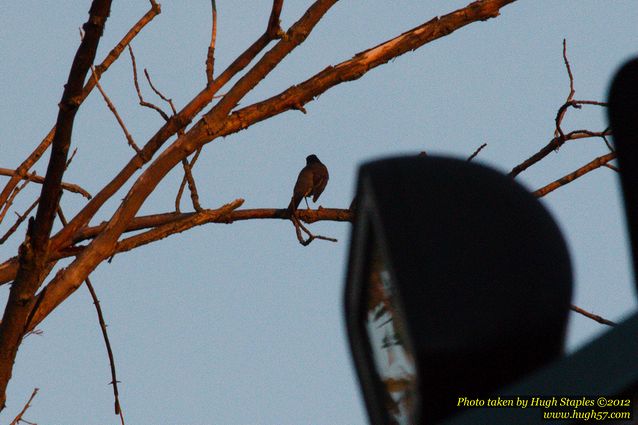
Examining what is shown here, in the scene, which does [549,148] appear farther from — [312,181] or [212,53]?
[312,181]

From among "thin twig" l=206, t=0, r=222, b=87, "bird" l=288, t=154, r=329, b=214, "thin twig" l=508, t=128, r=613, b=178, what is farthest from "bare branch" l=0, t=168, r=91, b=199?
"bird" l=288, t=154, r=329, b=214

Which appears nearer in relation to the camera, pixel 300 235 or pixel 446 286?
pixel 446 286

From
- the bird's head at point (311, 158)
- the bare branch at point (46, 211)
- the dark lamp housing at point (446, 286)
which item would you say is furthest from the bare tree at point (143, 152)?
the bird's head at point (311, 158)

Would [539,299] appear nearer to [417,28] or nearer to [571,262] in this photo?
[571,262]

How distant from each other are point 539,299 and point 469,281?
8 centimetres

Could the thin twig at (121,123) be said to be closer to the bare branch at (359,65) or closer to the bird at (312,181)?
the bare branch at (359,65)

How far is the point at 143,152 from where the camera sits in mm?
3352

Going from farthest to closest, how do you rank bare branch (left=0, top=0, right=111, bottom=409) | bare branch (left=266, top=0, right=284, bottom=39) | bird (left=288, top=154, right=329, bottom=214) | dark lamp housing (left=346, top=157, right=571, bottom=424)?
1. bird (left=288, top=154, right=329, bottom=214)
2. bare branch (left=266, top=0, right=284, bottom=39)
3. bare branch (left=0, top=0, right=111, bottom=409)
4. dark lamp housing (left=346, top=157, right=571, bottom=424)

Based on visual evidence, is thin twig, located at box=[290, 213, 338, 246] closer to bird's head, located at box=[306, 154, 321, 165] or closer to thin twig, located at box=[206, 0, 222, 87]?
thin twig, located at box=[206, 0, 222, 87]

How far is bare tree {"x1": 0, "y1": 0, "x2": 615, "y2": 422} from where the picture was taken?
8.92 feet

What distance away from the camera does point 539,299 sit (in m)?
0.96

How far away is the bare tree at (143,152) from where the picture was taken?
2719mm

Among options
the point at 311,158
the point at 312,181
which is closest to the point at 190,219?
the point at 312,181

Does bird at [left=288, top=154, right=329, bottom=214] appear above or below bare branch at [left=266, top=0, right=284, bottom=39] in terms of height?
above
